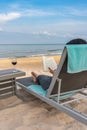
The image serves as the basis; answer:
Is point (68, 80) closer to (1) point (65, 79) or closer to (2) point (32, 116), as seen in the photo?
(1) point (65, 79)

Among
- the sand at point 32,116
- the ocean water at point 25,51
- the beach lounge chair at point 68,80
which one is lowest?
the ocean water at point 25,51

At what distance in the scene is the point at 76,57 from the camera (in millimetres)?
2271

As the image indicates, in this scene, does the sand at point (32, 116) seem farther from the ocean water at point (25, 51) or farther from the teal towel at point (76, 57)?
the ocean water at point (25, 51)

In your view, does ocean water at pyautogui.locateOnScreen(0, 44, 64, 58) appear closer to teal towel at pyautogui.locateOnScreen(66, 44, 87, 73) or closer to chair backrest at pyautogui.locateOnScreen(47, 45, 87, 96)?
chair backrest at pyautogui.locateOnScreen(47, 45, 87, 96)

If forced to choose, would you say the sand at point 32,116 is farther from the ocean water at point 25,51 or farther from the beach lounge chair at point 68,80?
the ocean water at point 25,51

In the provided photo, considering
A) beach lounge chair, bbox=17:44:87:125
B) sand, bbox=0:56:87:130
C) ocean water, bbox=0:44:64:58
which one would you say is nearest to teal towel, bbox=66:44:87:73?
beach lounge chair, bbox=17:44:87:125

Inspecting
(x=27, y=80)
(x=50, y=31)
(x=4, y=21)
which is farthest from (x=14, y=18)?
(x=27, y=80)

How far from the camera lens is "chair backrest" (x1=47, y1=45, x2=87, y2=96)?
7.44 feet

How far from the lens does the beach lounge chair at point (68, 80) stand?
2.20 m

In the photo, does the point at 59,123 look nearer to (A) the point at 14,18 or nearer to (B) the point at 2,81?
(B) the point at 2,81

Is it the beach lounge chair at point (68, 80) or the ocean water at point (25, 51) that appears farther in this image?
the ocean water at point (25, 51)

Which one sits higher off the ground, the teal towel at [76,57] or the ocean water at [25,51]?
the teal towel at [76,57]

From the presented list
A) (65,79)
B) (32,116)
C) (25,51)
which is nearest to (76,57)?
(65,79)

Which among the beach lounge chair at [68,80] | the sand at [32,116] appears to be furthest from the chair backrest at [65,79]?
the sand at [32,116]
